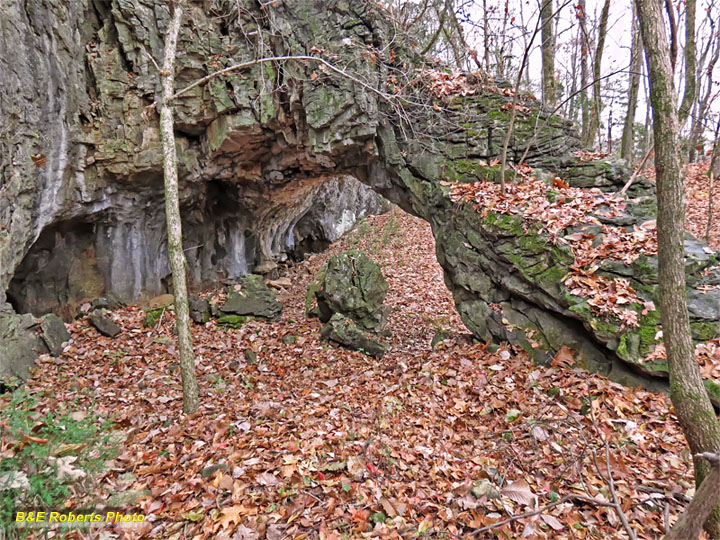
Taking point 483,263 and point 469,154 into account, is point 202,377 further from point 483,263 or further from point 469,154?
point 469,154

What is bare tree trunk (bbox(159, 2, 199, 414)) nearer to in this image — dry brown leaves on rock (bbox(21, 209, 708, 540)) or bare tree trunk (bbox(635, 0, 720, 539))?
dry brown leaves on rock (bbox(21, 209, 708, 540))

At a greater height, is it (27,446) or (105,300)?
(105,300)

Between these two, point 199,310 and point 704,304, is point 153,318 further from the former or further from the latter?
point 704,304

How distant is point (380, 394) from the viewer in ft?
17.1

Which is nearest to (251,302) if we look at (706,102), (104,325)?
(104,325)

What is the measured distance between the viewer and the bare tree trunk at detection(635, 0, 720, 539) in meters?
2.41

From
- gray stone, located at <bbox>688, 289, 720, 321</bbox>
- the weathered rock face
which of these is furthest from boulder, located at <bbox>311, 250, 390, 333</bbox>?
gray stone, located at <bbox>688, 289, 720, 321</bbox>

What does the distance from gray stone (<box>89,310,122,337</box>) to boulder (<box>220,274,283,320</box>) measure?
2295 mm

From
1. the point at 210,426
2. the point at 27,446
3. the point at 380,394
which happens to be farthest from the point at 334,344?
the point at 27,446

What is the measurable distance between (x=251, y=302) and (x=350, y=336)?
3322mm

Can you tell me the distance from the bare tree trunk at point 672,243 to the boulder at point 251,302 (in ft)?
26.4

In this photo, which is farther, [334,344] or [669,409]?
[334,344]

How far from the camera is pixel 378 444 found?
152 inches

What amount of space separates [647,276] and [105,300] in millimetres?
11668
